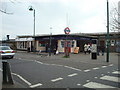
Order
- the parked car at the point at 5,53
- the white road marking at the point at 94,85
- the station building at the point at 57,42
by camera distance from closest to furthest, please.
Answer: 1. the white road marking at the point at 94,85
2. the parked car at the point at 5,53
3. the station building at the point at 57,42

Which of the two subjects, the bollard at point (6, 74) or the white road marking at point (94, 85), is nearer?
the white road marking at point (94, 85)

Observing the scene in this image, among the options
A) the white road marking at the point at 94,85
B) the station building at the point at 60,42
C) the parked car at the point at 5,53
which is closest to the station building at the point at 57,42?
the station building at the point at 60,42

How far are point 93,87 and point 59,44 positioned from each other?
65.9 ft

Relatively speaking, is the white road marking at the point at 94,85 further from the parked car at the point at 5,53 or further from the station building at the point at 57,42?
the station building at the point at 57,42

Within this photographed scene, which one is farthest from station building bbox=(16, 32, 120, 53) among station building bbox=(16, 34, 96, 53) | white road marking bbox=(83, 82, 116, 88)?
white road marking bbox=(83, 82, 116, 88)

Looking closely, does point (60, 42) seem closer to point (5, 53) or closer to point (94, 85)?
point (5, 53)

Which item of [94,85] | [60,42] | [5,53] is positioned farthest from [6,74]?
[60,42]

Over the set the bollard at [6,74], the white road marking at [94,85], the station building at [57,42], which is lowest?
the white road marking at [94,85]

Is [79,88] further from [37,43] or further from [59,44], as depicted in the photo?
[37,43]

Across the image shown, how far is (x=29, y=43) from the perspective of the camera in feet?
108

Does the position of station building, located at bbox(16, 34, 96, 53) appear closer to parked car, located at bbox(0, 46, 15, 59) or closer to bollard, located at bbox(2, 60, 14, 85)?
parked car, located at bbox(0, 46, 15, 59)

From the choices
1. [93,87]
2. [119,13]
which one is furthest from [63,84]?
[119,13]

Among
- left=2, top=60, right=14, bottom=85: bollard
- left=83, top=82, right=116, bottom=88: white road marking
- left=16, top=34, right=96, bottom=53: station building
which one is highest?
left=16, top=34, right=96, bottom=53: station building

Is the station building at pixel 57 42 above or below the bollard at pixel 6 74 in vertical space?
above
